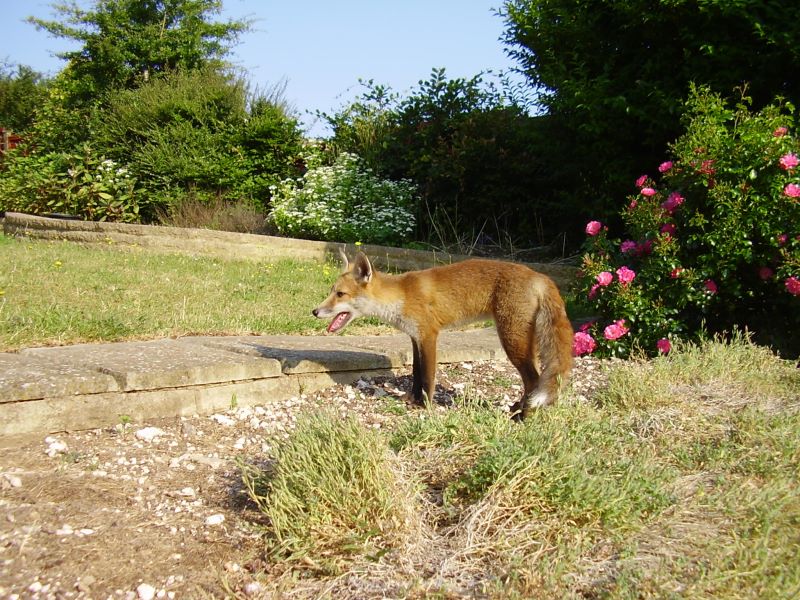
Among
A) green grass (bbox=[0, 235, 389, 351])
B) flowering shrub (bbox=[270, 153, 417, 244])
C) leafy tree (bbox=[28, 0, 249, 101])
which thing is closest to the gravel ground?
green grass (bbox=[0, 235, 389, 351])

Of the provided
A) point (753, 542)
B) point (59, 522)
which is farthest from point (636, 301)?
point (59, 522)

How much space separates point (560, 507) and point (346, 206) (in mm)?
9677

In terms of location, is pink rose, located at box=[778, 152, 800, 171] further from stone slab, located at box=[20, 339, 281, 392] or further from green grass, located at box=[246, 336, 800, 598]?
stone slab, located at box=[20, 339, 281, 392]

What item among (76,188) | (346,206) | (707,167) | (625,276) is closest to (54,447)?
(625,276)

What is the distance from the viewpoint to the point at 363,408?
15.5 feet

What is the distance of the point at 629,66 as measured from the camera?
8.25 metres

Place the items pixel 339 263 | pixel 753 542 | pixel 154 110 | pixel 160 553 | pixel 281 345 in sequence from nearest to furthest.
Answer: pixel 753 542
pixel 160 553
pixel 281 345
pixel 339 263
pixel 154 110

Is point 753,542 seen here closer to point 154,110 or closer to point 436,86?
point 436,86

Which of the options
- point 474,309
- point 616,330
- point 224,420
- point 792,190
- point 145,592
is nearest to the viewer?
point 145,592

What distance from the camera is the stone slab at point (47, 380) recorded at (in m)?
3.57

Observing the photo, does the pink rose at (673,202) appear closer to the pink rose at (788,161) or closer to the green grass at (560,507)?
the pink rose at (788,161)

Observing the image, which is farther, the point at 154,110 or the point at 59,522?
the point at 154,110

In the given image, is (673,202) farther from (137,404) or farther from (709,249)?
(137,404)

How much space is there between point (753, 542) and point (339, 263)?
8.16 metres
